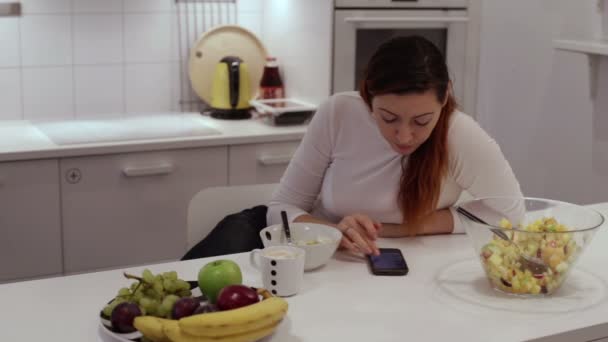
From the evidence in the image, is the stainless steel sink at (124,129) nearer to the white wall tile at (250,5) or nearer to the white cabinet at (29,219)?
the white cabinet at (29,219)

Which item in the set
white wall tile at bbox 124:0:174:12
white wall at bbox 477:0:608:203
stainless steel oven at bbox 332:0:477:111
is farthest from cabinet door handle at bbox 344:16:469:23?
white wall tile at bbox 124:0:174:12

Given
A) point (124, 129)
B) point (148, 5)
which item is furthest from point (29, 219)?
point (148, 5)

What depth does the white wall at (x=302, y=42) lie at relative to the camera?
2.98 m

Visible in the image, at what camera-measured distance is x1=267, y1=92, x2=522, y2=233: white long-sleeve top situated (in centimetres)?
188

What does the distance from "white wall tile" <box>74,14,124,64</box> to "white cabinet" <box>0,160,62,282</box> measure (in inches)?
26.1

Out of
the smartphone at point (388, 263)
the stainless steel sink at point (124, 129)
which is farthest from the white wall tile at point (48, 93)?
the smartphone at point (388, 263)

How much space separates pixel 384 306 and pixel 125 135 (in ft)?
5.37

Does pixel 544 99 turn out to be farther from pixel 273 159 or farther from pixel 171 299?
pixel 171 299

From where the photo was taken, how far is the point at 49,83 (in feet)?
10.3

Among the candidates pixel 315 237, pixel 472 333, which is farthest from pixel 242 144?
pixel 472 333

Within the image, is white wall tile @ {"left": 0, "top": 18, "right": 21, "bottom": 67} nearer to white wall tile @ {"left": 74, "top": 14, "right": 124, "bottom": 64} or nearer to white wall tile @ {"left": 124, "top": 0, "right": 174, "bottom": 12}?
white wall tile @ {"left": 74, "top": 14, "right": 124, "bottom": 64}

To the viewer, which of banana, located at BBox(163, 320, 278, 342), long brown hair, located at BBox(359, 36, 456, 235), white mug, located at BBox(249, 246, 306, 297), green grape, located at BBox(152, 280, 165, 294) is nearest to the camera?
banana, located at BBox(163, 320, 278, 342)

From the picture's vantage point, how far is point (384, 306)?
57.1 inches

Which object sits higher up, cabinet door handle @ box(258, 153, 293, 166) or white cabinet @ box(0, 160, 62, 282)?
cabinet door handle @ box(258, 153, 293, 166)
